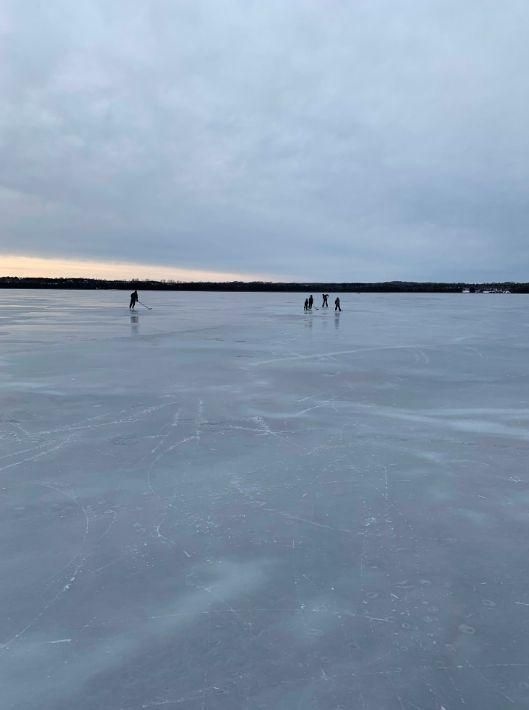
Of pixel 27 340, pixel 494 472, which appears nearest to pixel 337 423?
pixel 494 472

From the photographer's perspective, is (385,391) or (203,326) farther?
(203,326)

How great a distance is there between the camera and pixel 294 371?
8.63m

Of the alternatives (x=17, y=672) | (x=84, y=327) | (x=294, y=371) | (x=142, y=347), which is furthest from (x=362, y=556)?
(x=84, y=327)

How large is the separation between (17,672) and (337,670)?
118 cm

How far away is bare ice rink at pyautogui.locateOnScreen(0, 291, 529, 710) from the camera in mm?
1953

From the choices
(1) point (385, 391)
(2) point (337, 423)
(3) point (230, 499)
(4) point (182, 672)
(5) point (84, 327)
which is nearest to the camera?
(4) point (182, 672)

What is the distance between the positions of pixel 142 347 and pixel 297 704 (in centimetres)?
999

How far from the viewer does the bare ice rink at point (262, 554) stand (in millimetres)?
1953

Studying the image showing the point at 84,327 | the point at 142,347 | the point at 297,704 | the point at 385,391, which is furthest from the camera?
the point at 84,327

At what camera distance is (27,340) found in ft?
40.4

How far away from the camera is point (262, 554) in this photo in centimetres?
280

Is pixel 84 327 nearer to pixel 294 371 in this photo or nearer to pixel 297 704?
pixel 294 371

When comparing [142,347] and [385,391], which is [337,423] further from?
[142,347]

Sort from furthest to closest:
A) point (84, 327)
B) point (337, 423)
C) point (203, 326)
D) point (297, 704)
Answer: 1. point (203, 326)
2. point (84, 327)
3. point (337, 423)
4. point (297, 704)
